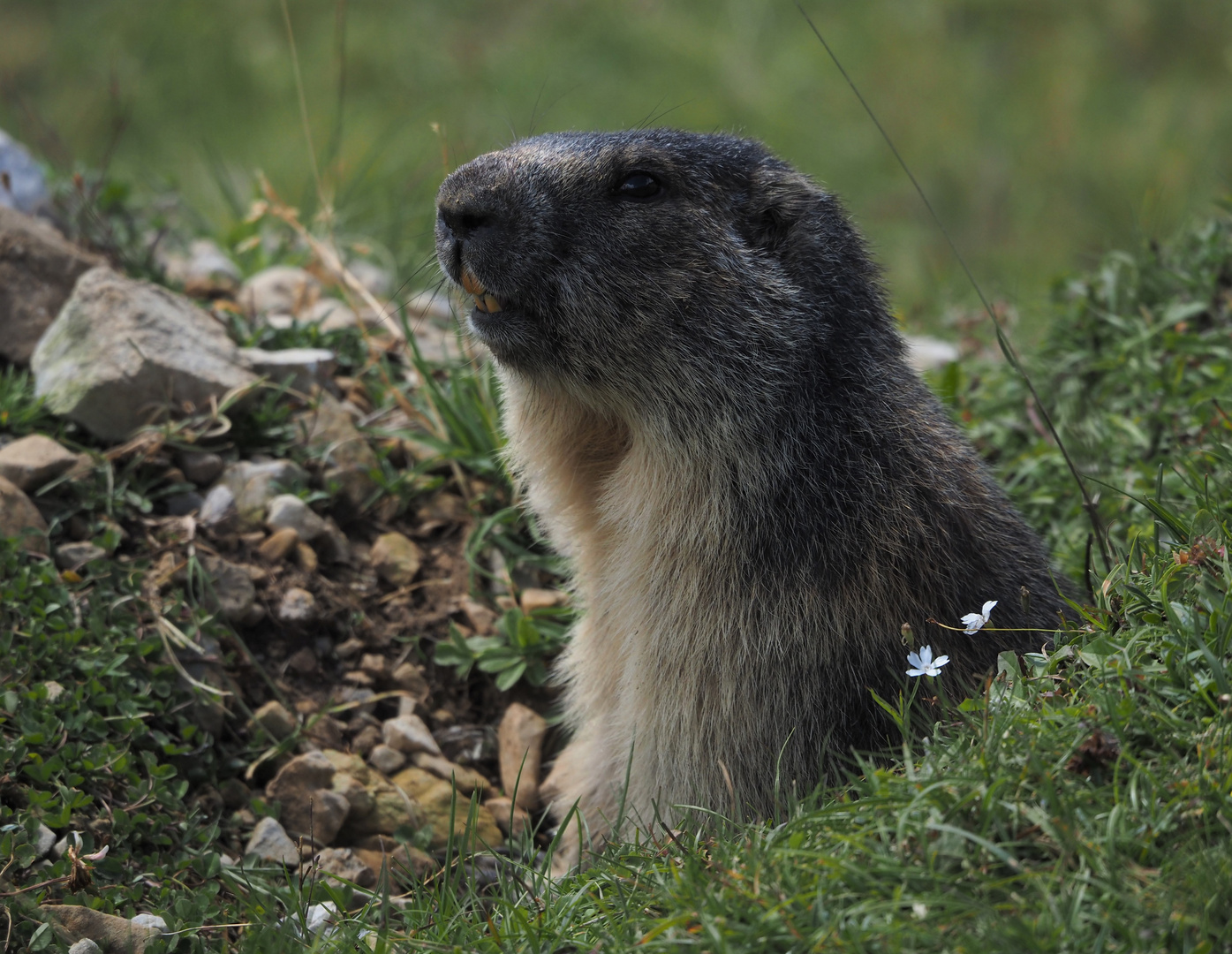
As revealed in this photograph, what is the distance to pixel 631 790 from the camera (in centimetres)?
365

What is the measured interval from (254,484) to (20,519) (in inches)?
33.9

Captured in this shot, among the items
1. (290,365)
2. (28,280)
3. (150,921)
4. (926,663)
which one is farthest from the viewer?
(290,365)

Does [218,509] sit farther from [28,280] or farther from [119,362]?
[28,280]

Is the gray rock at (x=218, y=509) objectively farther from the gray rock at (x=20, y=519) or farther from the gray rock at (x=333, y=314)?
the gray rock at (x=333, y=314)

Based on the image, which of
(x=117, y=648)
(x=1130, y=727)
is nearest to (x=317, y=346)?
(x=117, y=648)

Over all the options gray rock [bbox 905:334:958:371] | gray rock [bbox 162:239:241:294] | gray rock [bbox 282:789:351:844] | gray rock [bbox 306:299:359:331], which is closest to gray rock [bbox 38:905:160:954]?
gray rock [bbox 282:789:351:844]

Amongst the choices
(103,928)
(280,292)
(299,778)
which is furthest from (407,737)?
(280,292)

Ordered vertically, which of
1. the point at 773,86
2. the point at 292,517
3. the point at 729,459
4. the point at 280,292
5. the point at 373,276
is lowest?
the point at 292,517

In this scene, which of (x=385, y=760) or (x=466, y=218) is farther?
(x=385, y=760)

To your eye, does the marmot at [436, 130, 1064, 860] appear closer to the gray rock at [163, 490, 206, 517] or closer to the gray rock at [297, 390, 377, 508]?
the gray rock at [297, 390, 377, 508]

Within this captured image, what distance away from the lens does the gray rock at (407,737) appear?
421cm

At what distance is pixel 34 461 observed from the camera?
4.09m

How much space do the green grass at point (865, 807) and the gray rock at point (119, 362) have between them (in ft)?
0.54

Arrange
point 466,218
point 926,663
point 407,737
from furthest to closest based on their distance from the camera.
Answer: point 407,737 → point 466,218 → point 926,663
